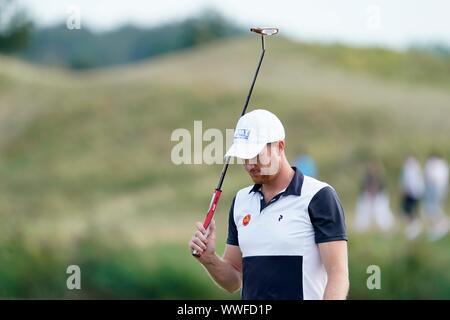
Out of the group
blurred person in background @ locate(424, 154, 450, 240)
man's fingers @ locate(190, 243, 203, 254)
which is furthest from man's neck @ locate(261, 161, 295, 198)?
blurred person in background @ locate(424, 154, 450, 240)

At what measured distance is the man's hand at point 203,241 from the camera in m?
6.25

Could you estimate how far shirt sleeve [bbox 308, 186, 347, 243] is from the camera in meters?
6.00

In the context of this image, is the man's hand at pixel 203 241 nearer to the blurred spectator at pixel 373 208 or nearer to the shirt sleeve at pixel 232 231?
the shirt sleeve at pixel 232 231

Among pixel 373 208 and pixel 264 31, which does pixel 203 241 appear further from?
pixel 373 208

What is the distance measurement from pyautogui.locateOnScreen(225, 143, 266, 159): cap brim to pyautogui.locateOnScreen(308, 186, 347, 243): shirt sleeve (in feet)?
1.23

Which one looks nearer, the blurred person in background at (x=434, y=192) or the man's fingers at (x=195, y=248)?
the man's fingers at (x=195, y=248)

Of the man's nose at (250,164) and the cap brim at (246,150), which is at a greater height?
the cap brim at (246,150)

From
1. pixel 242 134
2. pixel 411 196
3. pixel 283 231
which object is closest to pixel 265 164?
pixel 242 134

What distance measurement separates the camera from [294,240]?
6.09 m

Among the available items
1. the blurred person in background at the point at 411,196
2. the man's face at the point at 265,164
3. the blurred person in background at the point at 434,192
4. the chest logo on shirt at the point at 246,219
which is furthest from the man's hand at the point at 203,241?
the blurred person in background at the point at 434,192

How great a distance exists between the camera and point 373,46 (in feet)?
222

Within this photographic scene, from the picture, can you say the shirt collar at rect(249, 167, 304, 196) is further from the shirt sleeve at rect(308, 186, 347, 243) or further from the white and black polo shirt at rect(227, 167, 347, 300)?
the shirt sleeve at rect(308, 186, 347, 243)

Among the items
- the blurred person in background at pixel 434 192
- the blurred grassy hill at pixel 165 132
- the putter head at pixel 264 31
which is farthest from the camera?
the blurred grassy hill at pixel 165 132

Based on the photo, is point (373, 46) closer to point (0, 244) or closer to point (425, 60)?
point (425, 60)
